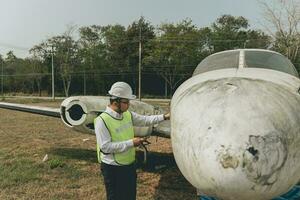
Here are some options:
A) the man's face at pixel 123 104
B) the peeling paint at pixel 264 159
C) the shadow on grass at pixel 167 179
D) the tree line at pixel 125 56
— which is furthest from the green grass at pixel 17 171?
the tree line at pixel 125 56

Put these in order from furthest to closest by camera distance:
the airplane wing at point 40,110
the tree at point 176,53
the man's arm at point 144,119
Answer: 1. the tree at point 176,53
2. the airplane wing at point 40,110
3. the man's arm at point 144,119

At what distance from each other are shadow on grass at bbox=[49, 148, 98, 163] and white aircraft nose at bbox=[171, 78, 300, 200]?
653cm

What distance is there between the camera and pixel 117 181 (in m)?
5.25

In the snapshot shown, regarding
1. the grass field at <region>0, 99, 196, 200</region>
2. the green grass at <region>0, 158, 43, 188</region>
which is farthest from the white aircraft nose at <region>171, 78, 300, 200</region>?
the green grass at <region>0, 158, 43, 188</region>

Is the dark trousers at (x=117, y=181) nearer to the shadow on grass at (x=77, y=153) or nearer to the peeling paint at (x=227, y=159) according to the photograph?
the peeling paint at (x=227, y=159)

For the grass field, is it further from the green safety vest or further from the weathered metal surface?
the green safety vest

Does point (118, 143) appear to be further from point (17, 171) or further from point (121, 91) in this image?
point (17, 171)

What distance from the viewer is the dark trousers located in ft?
17.1

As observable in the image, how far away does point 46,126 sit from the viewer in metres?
17.8

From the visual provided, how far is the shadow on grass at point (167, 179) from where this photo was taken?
24.0 feet

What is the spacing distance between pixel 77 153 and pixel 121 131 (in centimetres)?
620

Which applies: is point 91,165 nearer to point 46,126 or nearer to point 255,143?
point 255,143

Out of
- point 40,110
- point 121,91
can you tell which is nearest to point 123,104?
point 121,91

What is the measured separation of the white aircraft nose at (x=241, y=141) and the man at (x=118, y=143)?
1.29 m
